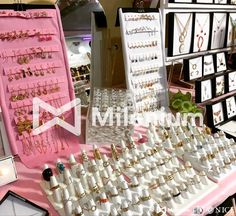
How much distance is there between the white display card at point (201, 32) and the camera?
4.70ft

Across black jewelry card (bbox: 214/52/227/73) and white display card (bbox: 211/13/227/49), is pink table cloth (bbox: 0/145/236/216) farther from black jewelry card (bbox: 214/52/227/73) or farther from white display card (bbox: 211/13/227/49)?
white display card (bbox: 211/13/227/49)

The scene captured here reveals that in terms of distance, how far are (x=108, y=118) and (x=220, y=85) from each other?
631 mm

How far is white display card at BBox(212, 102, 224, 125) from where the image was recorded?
1.24m

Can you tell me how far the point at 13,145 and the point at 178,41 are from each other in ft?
2.89

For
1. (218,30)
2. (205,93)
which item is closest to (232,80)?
(205,93)

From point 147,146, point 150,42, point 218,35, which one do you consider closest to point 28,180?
point 147,146

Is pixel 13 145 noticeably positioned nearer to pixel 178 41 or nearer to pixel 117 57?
pixel 117 57

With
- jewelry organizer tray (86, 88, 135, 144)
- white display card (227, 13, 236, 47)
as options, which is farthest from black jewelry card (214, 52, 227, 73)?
jewelry organizer tray (86, 88, 135, 144)

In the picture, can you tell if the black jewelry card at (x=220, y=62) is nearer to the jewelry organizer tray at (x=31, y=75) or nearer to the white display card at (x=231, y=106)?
the white display card at (x=231, y=106)

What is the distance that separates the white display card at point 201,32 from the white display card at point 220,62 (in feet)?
0.35

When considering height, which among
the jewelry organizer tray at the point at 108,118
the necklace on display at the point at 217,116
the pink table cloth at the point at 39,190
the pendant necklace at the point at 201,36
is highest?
the pendant necklace at the point at 201,36

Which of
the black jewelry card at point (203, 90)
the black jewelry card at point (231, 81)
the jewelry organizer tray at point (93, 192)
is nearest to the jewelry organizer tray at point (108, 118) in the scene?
the jewelry organizer tray at point (93, 192)

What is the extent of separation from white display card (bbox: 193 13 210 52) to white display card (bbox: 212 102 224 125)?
35 cm

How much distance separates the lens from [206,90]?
4.23 ft
